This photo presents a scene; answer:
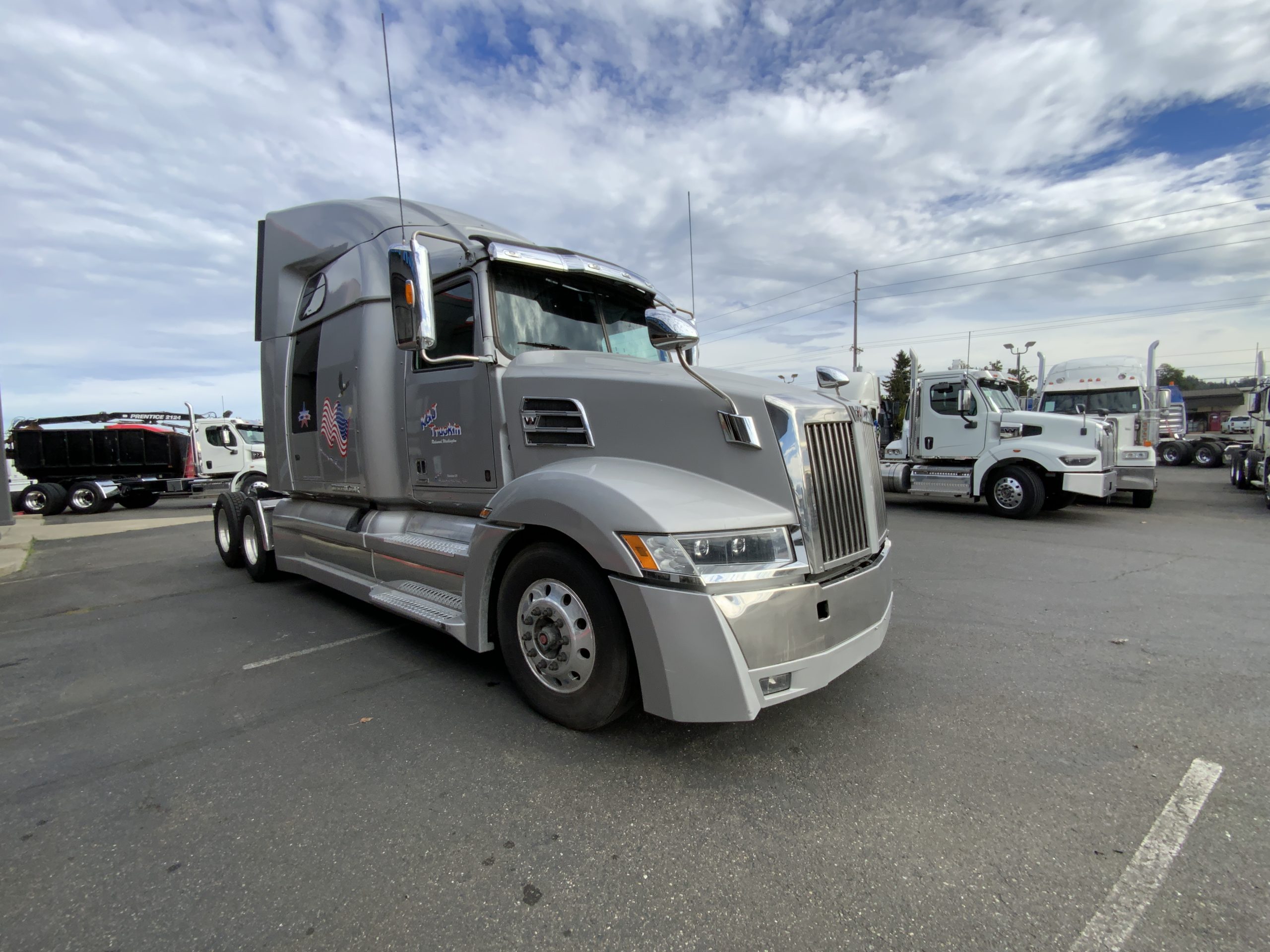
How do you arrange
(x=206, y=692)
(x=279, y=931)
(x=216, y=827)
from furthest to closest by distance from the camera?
(x=206, y=692) → (x=216, y=827) → (x=279, y=931)

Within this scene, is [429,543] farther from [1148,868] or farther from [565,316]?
[1148,868]

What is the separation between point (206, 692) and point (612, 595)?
9.00 ft

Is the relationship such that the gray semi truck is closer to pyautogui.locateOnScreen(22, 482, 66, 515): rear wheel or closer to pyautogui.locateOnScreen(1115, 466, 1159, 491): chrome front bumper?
pyautogui.locateOnScreen(1115, 466, 1159, 491): chrome front bumper

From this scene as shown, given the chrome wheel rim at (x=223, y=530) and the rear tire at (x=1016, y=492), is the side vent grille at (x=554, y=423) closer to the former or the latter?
the chrome wheel rim at (x=223, y=530)

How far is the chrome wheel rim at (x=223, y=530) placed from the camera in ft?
25.1

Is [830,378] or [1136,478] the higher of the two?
[830,378]

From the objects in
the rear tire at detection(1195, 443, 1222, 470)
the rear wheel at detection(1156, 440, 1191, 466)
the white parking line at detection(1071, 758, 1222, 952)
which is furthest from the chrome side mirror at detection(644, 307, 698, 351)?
the rear tire at detection(1195, 443, 1222, 470)

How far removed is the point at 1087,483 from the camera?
987 cm

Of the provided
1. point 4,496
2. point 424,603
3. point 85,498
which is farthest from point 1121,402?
point 85,498

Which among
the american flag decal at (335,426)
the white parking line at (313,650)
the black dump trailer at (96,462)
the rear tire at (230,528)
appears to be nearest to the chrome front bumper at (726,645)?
the white parking line at (313,650)

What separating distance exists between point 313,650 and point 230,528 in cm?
397

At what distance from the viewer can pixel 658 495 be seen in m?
2.69

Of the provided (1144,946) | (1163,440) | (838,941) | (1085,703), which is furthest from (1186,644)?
(1163,440)

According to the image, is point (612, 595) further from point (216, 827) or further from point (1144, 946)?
point (1144, 946)
